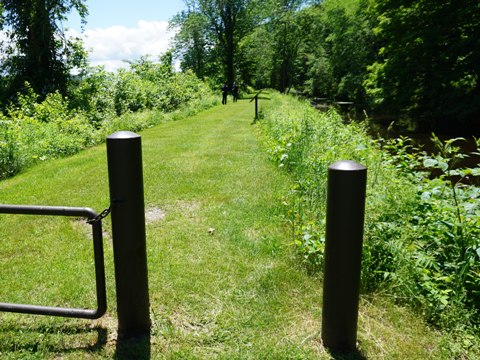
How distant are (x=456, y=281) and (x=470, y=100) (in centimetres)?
1741

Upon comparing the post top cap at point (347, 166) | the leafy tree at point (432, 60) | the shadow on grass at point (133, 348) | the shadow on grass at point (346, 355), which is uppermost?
the leafy tree at point (432, 60)

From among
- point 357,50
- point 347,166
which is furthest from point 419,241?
point 357,50

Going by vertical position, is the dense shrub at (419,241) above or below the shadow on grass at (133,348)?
above

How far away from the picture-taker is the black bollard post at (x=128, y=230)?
2.43 meters

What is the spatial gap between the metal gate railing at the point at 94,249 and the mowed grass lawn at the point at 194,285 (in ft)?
0.67

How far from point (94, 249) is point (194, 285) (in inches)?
42.9

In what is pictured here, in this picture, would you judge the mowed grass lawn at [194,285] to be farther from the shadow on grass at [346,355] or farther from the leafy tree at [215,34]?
the leafy tree at [215,34]

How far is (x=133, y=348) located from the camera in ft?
8.59

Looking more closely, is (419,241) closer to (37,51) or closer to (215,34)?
(37,51)

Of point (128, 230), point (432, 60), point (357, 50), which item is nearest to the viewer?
point (128, 230)

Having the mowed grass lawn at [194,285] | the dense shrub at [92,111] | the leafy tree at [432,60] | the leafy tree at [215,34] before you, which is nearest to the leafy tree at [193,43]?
the leafy tree at [215,34]

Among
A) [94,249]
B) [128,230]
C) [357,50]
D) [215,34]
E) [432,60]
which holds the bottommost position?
[94,249]

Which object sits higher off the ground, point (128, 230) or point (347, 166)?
point (347, 166)

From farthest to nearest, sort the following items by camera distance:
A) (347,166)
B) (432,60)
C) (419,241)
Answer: (432,60) → (419,241) → (347,166)
